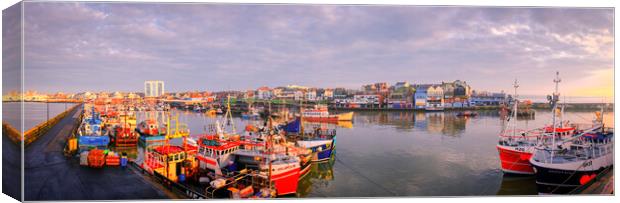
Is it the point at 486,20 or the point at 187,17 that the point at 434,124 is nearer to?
the point at 486,20

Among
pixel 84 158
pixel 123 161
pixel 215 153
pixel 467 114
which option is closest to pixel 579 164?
pixel 467 114

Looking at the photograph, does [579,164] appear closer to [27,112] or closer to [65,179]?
[65,179]

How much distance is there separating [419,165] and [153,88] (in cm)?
346

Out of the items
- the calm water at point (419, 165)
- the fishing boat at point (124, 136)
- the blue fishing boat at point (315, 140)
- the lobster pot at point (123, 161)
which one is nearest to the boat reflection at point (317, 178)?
the calm water at point (419, 165)

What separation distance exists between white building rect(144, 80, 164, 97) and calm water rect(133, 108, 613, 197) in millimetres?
654

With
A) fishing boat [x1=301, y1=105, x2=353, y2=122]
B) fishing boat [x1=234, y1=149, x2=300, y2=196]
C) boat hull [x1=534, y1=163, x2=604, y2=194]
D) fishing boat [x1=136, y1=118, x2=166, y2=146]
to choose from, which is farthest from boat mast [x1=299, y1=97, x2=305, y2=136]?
boat hull [x1=534, y1=163, x2=604, y2=194]

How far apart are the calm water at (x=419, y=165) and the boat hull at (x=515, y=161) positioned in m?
0.12

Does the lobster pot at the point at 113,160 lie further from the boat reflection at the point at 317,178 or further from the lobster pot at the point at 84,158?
the boat reflection at the point at 317,178

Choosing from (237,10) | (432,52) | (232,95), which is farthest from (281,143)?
(432,52)

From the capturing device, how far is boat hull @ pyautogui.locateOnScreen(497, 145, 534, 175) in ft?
16.3

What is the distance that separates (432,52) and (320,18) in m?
1.55

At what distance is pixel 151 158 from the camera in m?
5.00

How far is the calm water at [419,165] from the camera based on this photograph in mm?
4512

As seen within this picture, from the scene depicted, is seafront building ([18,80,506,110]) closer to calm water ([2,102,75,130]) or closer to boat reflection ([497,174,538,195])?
calm water ([2,102,75,130])
